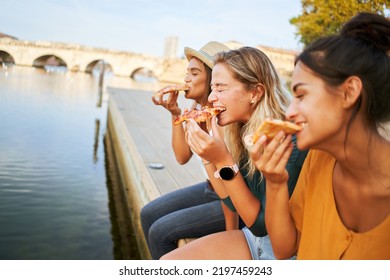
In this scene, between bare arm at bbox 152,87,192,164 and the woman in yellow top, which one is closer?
the woman in yellow top

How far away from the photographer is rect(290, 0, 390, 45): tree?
12.7 m

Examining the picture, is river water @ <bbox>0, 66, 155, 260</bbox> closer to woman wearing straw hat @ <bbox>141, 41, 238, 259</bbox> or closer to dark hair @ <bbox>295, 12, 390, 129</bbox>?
woman wearing straw hat @ <bbox>141, 41, 238, 259</bbox>

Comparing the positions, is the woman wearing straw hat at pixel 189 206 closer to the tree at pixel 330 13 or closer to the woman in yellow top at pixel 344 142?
the woman in yellow top at pixel 344 142

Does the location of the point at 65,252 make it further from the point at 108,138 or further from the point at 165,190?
the point at 108,138

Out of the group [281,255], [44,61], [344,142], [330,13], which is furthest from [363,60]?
[44,61]

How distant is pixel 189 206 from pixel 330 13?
58.9 feet

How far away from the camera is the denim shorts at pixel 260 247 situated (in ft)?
5.38

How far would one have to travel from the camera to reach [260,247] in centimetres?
167

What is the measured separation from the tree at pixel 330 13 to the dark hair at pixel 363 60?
11.3 metres

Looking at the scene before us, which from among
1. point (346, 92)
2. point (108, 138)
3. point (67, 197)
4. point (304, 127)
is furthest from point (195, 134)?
point (108, 138)

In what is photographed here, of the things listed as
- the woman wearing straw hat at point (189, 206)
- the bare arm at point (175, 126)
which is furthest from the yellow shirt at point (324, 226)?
the bare arm at point (175, 126)

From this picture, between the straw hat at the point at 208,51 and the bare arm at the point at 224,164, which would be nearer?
the bare arm at the point at 224,164

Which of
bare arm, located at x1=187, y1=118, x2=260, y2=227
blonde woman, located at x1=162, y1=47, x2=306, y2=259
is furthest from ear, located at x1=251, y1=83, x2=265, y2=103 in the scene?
bare arm, located at x1=187, y1=118, x2=260, y2=227

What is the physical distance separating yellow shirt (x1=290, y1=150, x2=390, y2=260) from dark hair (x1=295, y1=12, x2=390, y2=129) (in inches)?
10.8
